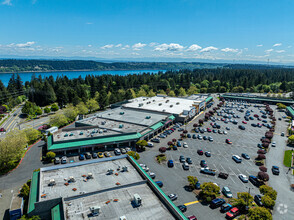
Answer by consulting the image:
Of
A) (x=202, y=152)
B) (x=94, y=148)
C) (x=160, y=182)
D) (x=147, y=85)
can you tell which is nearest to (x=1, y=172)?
(x=94, y=148)

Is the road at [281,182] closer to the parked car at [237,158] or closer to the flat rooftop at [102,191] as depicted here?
the parked car at [237,158]

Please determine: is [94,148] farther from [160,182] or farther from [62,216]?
[62,216]

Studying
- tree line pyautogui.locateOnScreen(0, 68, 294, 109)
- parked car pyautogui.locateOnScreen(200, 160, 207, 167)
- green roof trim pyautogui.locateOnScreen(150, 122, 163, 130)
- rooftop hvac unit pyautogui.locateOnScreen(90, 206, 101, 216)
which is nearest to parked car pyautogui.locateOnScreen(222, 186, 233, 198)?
parked car pyautogui.locateOnScreen(200, 160, 207, 167)

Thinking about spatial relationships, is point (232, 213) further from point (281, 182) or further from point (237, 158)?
point (237, 158)

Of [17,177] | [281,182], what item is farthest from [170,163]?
[17,177]

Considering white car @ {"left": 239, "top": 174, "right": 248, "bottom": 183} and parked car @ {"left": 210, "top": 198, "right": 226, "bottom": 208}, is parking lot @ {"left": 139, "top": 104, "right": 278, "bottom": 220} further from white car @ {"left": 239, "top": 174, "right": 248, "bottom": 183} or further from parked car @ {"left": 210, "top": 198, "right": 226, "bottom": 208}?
parked car @ {"left": 210, "top": 198, "right": 226, "bottom": 208}
